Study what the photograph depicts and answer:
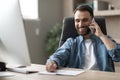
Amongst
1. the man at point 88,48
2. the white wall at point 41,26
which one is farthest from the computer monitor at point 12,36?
the white wall at point 41,26

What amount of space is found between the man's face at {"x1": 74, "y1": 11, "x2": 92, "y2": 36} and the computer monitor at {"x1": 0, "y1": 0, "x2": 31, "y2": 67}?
28.3 inches

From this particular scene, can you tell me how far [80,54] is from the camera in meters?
2.00

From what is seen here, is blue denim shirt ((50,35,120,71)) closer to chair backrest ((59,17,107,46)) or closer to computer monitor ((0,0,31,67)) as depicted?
chair backrest ((59,17,107,46))

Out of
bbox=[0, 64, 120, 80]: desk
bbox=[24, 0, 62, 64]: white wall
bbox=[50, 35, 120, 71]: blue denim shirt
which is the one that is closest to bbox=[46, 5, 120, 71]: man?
bbox=[50, 35, 120, 71]: blue denim shirt

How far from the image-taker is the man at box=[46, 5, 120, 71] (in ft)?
6.30

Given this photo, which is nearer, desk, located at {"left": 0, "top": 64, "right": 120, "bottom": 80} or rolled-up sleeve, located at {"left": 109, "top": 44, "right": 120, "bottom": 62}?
desk, located at {"left": 0, "top": 64, "right": 120, "bottom": 80}

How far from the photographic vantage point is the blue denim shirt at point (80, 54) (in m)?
1.94

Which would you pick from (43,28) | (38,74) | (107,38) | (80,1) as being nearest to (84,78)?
(38,74)

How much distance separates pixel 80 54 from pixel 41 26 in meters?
2.19

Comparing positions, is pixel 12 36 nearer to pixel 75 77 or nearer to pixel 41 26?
pixel 75 77

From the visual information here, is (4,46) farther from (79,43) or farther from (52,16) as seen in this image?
(52,16)

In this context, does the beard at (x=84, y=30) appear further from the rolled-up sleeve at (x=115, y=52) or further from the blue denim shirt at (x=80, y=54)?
the rolled-up sleeve at (x=115, y=52)

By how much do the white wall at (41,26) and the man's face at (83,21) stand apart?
1.92 metres

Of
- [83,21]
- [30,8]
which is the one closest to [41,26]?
[30,8]
